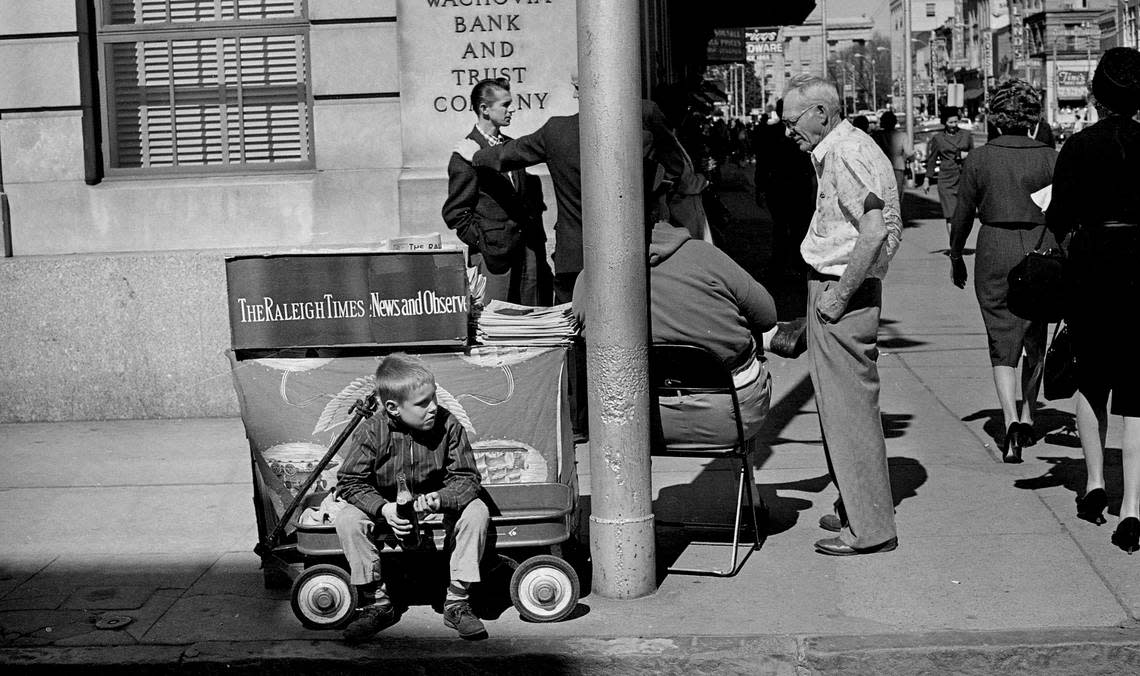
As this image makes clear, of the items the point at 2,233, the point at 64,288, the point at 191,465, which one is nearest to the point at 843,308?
the point at 191,465

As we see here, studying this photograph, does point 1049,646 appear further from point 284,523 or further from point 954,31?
point 954,31

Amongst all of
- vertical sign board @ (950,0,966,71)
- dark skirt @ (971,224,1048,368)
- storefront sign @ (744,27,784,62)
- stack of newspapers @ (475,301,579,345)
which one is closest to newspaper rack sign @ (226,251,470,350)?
stack of newspapers @ (475,301,579,345)

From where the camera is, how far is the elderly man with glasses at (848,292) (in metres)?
5.59

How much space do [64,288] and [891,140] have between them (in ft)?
43.9

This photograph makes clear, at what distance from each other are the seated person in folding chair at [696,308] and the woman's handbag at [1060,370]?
5.87 ft

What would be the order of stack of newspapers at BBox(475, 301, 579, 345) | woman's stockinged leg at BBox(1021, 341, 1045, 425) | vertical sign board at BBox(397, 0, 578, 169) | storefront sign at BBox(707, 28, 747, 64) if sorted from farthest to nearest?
storefront sign at BBox(707, 28, 747, 64) < vertical sign board at BBox(397, 0, 578, 169) < woman's stockinged leg at BBox(1021, 341, 1045, 425) < stack of newspapers at BBox(475, 301, 579, 345)

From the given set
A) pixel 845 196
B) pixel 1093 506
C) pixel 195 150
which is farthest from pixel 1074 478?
pixel 195 150

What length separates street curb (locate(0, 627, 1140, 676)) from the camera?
4.87 meters

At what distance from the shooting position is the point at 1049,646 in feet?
16.0

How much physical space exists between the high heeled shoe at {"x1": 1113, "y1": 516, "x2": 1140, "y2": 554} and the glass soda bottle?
2920mm

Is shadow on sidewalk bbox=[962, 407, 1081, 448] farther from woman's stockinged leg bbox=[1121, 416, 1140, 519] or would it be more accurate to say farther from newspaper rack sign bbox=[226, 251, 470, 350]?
newspaper rack sign bbox=[226, 251, 470, 350]

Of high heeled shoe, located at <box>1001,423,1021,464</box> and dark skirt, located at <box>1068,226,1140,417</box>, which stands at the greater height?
dark skirt, located at <box>1068,226,1140,417</box>

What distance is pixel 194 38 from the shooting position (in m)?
9.56

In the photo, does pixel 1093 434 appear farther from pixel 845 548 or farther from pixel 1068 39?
pixel 1068 39
